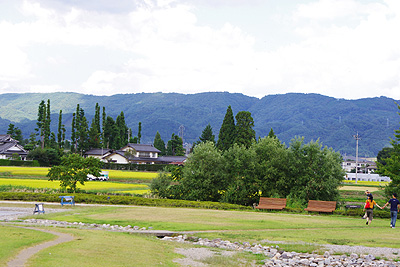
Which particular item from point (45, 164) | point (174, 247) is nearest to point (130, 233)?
point (174, 247)

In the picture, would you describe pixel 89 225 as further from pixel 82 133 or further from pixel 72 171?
pixel 82 133

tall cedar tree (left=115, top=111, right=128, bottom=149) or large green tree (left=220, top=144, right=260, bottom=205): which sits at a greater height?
tall cedar tree (left=115, top=111, right=128, bottom=149)

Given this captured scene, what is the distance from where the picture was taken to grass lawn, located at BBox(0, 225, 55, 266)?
1517 cm

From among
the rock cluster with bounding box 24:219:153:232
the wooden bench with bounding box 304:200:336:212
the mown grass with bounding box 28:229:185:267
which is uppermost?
the mown grass with bounding box 28:229:185:267

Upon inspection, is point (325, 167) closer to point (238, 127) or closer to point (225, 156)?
point (225, 156)

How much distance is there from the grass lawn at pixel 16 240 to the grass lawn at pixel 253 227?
24.4 feet

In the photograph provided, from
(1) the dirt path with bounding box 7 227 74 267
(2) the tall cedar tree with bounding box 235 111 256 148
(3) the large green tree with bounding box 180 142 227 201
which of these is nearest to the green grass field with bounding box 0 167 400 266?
(1) the dirt path with bounding box 7 227 74 267

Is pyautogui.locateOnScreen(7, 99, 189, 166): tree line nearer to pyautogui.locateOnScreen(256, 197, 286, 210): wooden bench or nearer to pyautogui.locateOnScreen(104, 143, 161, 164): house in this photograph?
pyautogui.locateOnScreen(104, 143, 161, 164): house

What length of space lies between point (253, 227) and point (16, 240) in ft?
44.1

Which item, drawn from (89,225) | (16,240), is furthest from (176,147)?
(16,240)

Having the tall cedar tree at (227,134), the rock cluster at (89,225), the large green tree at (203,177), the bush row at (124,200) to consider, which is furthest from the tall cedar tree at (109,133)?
the rock cluster at (89,225)

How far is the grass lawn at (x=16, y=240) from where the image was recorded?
49.8 feet

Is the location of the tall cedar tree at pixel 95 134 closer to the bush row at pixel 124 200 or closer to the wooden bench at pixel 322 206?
the bush row at pixel 124 200

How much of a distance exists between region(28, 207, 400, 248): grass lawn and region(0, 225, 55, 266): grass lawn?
Answer: 24.4ft
